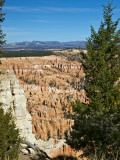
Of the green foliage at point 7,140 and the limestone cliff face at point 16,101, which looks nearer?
the green foliage at point 7,140

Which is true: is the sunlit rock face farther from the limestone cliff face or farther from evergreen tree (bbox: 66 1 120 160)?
evergreen tree (bbox: 66 1 120 160)

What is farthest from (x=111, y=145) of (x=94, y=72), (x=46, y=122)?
(x=46, y=122)

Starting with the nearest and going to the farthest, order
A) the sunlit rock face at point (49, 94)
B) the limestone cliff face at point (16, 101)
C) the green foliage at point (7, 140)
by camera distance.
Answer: the green foliage at point (7, 140) < the limestone cliff face at point (16, 101) < the sunlit rock face at point (49, 94)

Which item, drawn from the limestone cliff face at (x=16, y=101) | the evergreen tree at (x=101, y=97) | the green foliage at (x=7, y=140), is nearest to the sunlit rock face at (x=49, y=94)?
the limestone cliff face at (x=16, y=101)

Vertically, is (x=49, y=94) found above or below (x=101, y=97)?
below

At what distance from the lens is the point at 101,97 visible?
1073cm

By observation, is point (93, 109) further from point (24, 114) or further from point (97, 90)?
point (24, 114)

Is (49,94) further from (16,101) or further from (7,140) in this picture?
(7,140)

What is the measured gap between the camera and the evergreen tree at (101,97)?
10.3 metres

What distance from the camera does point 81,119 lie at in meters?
11.5

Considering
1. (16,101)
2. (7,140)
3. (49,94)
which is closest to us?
(7,140)

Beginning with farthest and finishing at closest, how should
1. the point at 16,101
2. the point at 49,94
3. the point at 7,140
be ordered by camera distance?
the point at 49,94 < the point at 16,101 < the point at 7,140

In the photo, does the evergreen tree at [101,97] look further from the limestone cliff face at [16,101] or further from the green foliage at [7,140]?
the limestone cliff face at [16,101]

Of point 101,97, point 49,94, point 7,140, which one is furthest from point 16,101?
point 49,94
